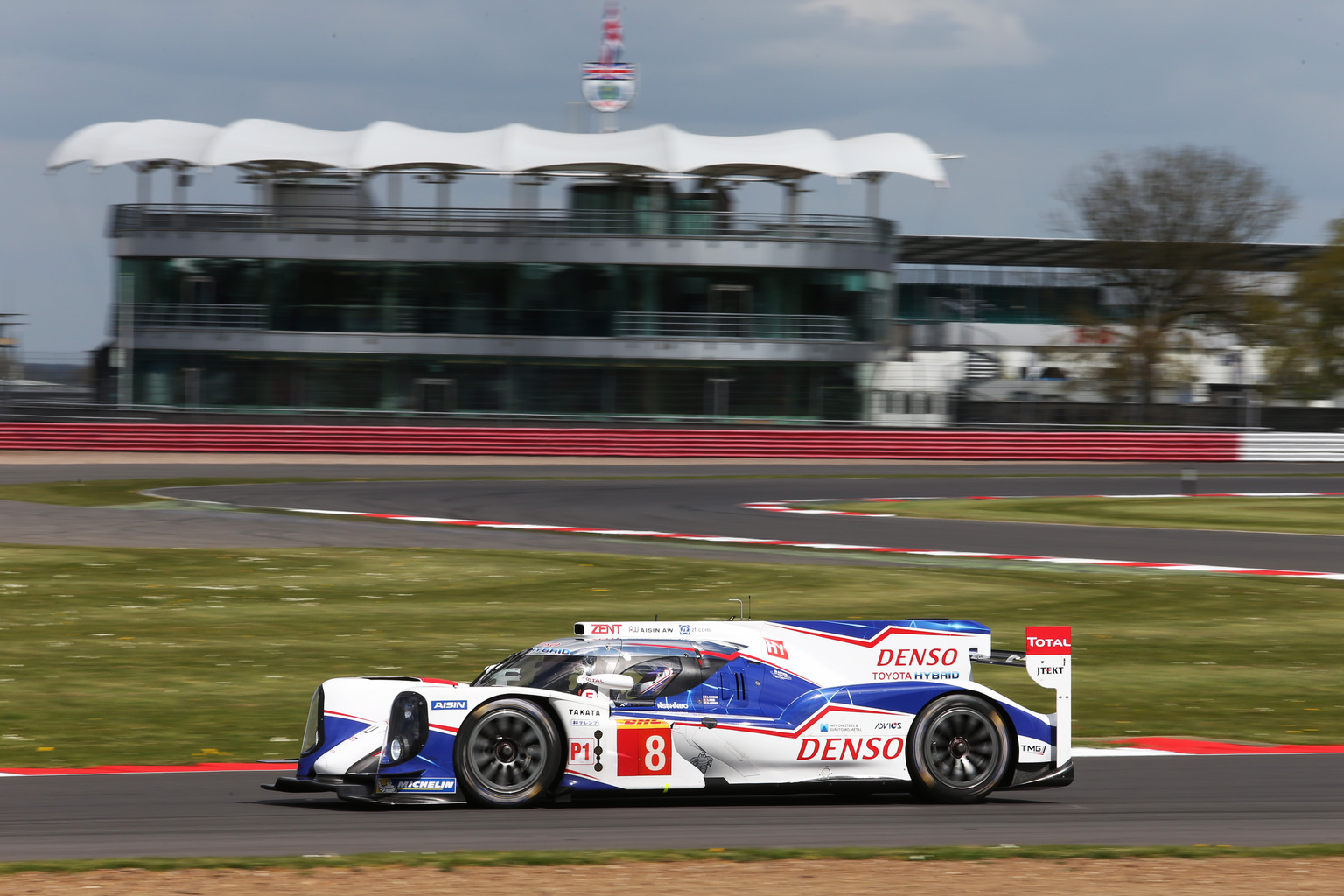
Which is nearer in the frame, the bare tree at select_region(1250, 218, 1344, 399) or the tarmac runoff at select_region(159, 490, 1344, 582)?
the tarmac runoff at select_region(159, 490, 1344, 582)

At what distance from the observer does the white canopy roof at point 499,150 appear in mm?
50562

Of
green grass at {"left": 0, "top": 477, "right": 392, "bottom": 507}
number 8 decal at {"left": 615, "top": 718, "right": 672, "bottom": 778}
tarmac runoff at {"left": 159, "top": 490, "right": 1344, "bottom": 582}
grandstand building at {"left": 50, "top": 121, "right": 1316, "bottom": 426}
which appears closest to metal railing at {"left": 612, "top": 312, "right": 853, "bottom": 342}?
grandstand building at {"left": 50, "top": 121, "right": 1316, "bottom": 426}

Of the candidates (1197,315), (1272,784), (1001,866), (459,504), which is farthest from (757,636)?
(1197,315)

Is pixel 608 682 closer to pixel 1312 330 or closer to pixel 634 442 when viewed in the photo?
pixel 634 442

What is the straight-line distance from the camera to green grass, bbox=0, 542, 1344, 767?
1056 centimetres

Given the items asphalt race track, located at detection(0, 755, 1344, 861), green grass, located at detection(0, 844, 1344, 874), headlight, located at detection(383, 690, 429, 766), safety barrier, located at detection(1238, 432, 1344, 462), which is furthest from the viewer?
safety barrier, located at detection(1238, 432, 1344, 462)

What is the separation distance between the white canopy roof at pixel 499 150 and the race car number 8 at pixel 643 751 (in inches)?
1693

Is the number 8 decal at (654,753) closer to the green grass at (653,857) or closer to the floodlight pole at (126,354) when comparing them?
the green grass at (653,857)

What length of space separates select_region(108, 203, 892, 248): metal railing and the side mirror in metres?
42.4

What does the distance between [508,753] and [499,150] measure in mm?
45500

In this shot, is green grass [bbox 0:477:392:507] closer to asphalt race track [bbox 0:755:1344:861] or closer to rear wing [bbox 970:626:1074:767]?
asphalt race track [bbox 0:755:1344:861]

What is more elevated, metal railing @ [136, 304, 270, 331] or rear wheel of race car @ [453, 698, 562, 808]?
metal railing @ [136, 304, 270, 331]

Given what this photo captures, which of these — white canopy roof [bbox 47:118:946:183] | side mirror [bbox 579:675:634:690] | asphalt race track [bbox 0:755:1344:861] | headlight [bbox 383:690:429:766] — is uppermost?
white canopy roof [bbox 47:118:946:183]

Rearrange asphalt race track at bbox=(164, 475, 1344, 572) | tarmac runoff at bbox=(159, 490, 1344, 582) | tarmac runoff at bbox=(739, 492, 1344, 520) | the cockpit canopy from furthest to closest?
tarmac runoff at bbox=(739, 492, 1344, 520), asphalt race track at bbox=(164, 475, 1344, 572), tarmac runoff at bbox=(159, 490, 1344, 582), the cockpit canopy
